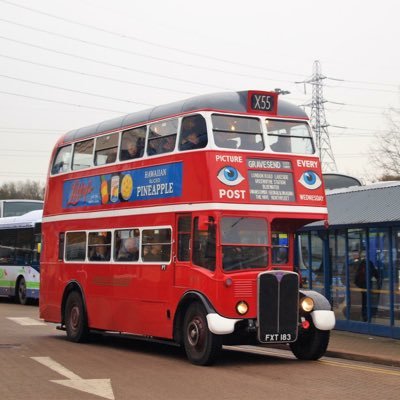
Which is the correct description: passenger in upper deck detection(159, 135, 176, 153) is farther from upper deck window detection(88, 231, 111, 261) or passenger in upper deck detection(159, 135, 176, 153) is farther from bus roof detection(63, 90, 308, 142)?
upper deck window detection(88, 231, 111, 261)

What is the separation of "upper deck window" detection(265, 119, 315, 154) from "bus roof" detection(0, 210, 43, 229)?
Answer: 58.8 ft

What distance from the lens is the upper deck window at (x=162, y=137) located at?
1487cm

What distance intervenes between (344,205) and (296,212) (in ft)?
19.4

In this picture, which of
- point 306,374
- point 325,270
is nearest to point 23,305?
point 325,270

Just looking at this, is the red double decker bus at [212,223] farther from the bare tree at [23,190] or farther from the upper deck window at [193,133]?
the bare tree at [23,190]

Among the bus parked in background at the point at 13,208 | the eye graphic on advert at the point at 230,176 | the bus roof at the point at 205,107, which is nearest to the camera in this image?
the eye graphic on advert at the point at 230,176

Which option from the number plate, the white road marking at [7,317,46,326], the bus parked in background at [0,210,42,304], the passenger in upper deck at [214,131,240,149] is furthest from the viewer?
the bus parked in background at [0,210,42,304]

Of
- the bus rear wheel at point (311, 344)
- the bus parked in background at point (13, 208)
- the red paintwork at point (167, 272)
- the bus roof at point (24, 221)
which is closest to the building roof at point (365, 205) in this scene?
the red paintwork at point (167, 272)

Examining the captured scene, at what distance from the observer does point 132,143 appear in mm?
16234

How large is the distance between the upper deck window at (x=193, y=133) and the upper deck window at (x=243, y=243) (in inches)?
55.1

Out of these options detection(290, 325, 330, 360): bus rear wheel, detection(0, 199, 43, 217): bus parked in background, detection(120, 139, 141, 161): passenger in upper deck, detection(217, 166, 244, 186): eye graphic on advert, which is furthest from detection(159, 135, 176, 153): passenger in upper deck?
detection(0, 199, 43, 217): bus parked in background

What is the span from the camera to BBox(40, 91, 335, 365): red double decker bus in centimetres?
1357

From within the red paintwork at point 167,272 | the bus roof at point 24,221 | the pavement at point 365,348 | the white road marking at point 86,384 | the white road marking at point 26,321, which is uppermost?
the bus roof at point 24,221

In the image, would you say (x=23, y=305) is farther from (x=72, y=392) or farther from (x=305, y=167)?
(x=72, y=392)
